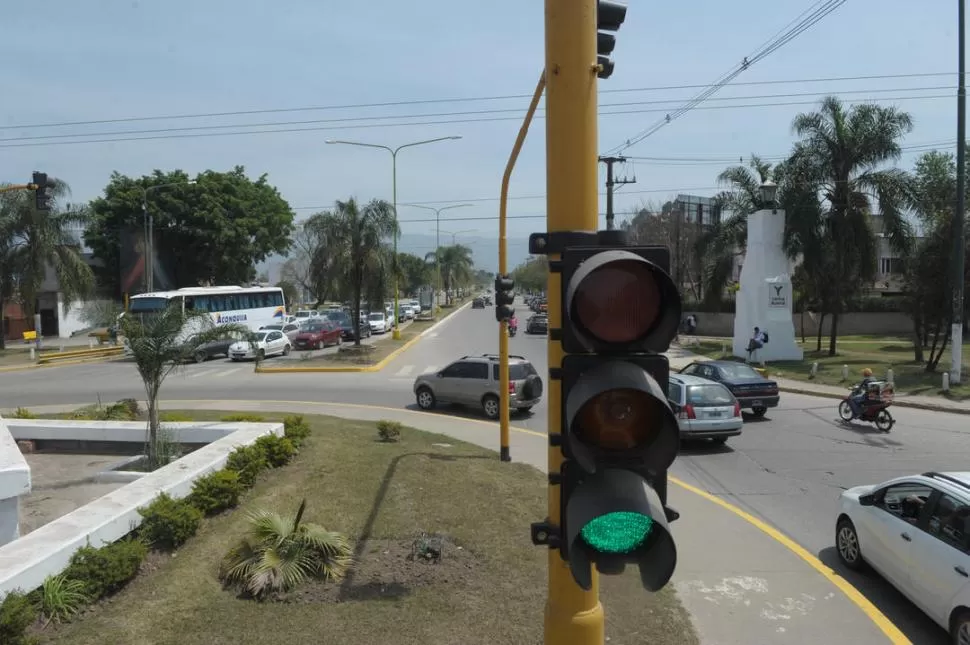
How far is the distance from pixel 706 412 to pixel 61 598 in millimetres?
11633

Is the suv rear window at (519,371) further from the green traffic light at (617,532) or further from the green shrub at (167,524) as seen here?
the green traffic light at (617,532)

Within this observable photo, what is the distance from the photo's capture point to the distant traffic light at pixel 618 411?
2256mm

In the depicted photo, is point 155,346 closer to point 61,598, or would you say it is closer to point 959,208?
point 61,598

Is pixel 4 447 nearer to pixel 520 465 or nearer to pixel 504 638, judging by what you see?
pixel 504 638

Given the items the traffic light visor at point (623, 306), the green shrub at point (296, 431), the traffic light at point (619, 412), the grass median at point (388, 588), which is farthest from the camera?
the green shrub at point (296, 431)

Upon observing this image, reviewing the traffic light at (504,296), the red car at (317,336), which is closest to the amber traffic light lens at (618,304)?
the traffic light at (504,296)

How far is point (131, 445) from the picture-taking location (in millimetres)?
12422

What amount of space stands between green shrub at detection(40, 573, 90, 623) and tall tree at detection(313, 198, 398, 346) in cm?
2804

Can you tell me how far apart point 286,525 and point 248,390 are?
59.7ft

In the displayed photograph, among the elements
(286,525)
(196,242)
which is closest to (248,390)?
(286,525)

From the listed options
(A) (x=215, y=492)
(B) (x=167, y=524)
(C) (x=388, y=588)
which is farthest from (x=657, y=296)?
(A) (x=215, y=492)

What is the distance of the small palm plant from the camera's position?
245 inches

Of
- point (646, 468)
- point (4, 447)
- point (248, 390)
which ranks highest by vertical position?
point (646, 468)

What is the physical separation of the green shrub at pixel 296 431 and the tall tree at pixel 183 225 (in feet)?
149
